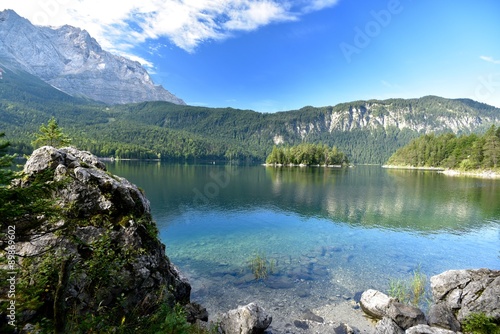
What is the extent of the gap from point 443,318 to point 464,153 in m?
177

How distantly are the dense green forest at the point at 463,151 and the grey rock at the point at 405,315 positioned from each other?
150 metres

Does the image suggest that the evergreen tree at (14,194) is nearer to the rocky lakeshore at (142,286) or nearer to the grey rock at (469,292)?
the rocky lakeshore at (142,286)

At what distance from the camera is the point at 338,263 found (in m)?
24.4

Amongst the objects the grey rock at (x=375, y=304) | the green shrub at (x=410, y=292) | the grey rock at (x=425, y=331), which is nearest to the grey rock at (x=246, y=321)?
the grey rock at (x=375, y=304)

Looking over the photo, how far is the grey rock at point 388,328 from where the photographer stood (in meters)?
13.1

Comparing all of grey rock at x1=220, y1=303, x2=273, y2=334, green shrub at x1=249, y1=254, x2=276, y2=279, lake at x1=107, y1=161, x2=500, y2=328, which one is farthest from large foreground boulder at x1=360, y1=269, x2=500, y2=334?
green shrub at x1=249, y1=254, x2=276, y2=279

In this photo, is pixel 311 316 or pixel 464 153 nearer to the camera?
pixel 311 316

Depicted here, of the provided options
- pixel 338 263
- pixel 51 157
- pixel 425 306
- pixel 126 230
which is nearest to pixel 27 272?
pixel 126 230

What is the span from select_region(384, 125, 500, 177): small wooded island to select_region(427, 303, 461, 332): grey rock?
5626 inches

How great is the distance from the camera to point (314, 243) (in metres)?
30.4

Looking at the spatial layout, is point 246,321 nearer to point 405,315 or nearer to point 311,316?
point 311,316

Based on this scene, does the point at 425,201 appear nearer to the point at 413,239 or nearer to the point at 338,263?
the point at 413,239

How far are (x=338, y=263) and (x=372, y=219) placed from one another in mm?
21156

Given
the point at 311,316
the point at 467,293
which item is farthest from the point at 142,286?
the point at 467,293
